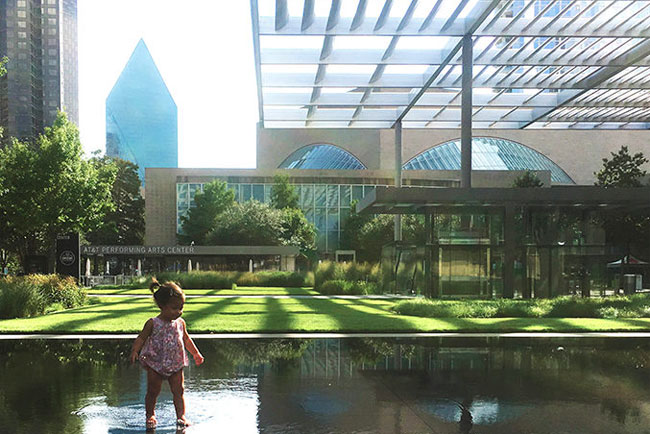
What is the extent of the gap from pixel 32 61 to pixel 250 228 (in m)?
43.0

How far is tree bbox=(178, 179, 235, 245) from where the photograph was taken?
6712 centimetres

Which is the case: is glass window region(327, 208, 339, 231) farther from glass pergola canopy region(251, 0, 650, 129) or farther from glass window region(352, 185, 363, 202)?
glass pergola canopy region(251, 0, 650, 129)

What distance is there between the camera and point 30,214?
28172 millimetres

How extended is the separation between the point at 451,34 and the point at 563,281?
10.1 meters

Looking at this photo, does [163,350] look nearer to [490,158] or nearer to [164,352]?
[164,352]

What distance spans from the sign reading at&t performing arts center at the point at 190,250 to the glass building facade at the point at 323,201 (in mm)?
18445

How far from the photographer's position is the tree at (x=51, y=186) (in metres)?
28.1

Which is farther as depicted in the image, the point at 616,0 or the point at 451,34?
the point at 451,34

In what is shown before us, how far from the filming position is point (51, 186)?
93.1ft

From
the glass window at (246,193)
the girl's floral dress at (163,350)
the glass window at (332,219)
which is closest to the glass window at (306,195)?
the glass window at (332,219)

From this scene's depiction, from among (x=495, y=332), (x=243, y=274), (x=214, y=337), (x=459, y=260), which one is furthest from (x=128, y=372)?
(x=243, y=274)

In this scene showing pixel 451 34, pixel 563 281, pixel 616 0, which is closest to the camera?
pixel 616 0

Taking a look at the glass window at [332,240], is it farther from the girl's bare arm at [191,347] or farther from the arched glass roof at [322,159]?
the girl's bare arm at [191,347]

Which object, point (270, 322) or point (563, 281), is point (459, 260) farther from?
point (270, 322)
